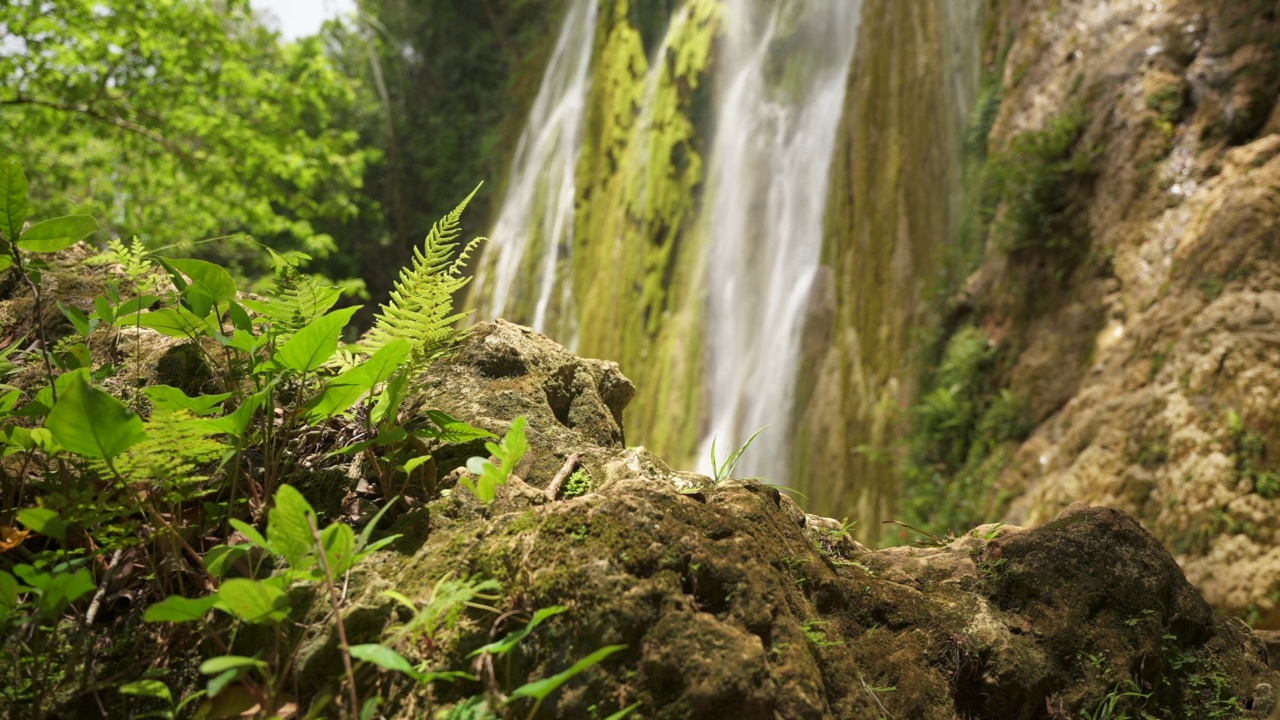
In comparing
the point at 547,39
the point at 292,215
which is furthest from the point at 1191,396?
the point at 292,215

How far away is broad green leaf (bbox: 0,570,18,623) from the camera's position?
124 cm

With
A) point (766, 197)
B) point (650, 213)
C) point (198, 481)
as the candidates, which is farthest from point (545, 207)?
point (198, 481)

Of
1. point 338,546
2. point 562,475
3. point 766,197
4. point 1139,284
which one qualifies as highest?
point 766,197

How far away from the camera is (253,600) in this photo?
1.17 meters

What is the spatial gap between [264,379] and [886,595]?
132cm

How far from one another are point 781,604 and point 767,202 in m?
9.44

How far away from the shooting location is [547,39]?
20.2 m

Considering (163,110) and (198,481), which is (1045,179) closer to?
(198,481)

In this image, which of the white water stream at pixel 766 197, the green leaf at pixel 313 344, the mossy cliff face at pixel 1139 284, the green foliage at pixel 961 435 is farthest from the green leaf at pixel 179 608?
the white water stream at pixel 766 197

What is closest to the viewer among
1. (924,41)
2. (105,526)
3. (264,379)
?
(105,526)

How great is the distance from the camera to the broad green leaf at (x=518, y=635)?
1173 millimetres

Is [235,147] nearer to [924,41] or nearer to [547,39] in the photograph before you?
[924,41]

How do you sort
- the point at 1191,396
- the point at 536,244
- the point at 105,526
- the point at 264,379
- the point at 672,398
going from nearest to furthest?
1. the point at 105,526
2. the point at 264,379
3. the point at 1191,396
4. the point at 672,398
5. the point at 536,244

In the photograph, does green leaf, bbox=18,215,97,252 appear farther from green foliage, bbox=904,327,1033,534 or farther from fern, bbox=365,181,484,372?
green foliage, bbox=904,327,1033,534
